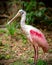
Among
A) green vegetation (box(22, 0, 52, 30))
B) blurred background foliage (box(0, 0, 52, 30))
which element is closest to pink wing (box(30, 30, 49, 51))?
blurred background foliage (box(0, 0, 52, 30))

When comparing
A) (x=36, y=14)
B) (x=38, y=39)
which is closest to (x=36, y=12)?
(x=36, y=14)

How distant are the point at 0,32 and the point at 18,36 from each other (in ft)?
2.80

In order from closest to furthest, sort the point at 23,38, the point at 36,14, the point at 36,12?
the point at 23,38 → the point at 36,14 → the point at 36,12

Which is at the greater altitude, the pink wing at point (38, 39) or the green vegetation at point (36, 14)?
the green vegetation at point (36, 14)

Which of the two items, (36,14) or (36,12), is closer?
(36,14)

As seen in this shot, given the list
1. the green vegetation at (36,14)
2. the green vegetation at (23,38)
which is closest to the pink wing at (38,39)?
the green vegetation at (23,38)

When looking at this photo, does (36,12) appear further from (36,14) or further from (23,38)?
(23,38)

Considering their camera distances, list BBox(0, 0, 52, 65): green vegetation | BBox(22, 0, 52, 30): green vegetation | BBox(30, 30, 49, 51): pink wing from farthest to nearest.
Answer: BBox(22, 0, 52, 30): green vegetation
BBox(0, 0, 52, 65): green vegetation
BBox(30, 30, 49, 51): pink wing

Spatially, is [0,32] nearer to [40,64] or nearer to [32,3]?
[32,3]

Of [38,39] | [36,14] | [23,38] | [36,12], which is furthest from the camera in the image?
[36,12]

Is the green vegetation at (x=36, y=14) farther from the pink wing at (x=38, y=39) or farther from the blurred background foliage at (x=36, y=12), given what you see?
the pink wing at (x=38, y=39)

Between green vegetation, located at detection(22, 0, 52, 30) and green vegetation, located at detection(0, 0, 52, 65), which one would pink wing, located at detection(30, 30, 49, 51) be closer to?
green vegetation, located at detection(0, 0, 52, 65)

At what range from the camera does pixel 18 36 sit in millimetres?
11227

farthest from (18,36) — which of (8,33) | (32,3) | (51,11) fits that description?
(51,11)
